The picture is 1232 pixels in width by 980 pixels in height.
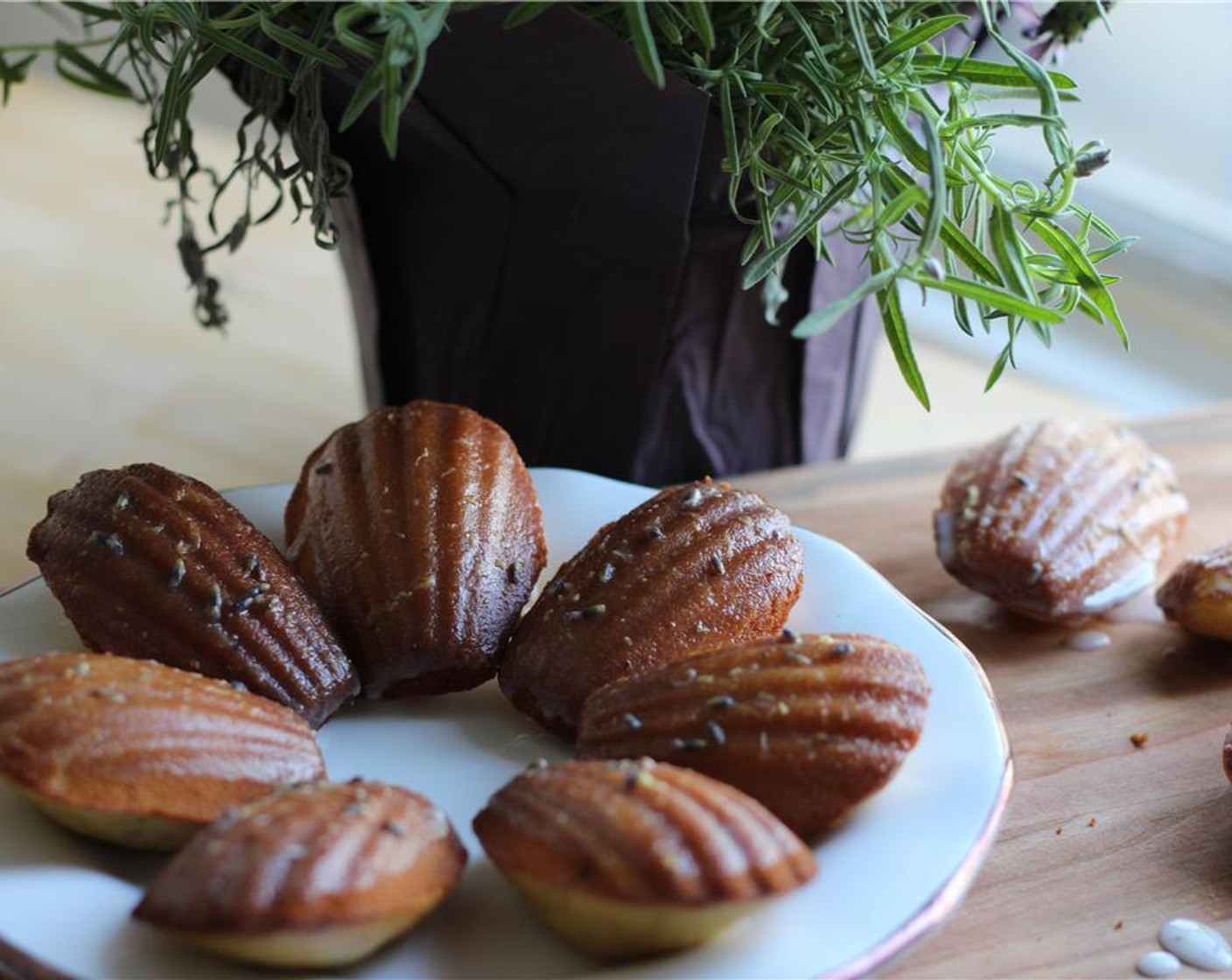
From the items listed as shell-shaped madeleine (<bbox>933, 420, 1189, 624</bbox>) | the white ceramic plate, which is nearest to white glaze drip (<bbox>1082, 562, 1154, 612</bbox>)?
shell-shaped madeleine (<bbox>933, 420, 1189, 624</bbox>)

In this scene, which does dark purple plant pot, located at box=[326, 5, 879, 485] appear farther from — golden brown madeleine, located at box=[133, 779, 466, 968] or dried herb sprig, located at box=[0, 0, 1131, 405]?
golden brown madeleine, located at box=[133, 779, 466, 968]

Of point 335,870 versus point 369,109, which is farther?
point 369,109

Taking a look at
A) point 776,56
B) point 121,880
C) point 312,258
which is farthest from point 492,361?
point 312,258

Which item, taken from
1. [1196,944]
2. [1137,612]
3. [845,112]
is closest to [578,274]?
[845,112]

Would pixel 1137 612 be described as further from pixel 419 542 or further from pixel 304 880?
pixel 304 880

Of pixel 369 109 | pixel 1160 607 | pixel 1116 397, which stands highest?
pixel 369 109

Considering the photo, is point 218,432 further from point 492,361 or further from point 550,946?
point 550,946

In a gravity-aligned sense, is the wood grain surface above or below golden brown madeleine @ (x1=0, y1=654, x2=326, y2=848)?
below

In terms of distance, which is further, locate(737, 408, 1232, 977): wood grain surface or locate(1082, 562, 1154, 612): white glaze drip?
locate(1082, 562, 1154, 612): white glaze drip
